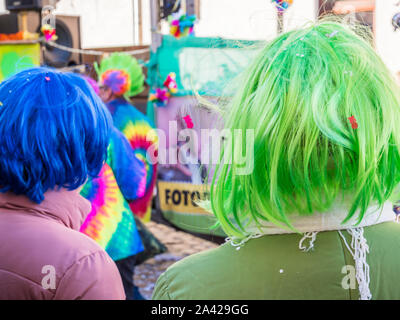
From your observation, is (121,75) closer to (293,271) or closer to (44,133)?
(44,133)

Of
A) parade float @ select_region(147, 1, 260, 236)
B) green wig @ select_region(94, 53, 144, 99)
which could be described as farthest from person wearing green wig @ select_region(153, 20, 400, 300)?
green wig @ select_region(94, 53, 144, 99)

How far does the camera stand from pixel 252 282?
2.60ft

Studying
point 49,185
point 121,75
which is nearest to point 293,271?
point 49,185

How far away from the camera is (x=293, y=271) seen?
780mm

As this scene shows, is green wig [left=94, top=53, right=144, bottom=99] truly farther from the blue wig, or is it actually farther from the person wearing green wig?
the person wearing green wig

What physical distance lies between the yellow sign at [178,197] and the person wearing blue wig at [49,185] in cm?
265

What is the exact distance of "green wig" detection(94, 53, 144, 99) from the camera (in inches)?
153

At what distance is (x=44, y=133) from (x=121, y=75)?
291 centimetres

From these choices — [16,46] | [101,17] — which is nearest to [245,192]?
[16,46]

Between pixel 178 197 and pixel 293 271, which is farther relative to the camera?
pixel 178 197

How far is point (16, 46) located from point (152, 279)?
2.39 metres

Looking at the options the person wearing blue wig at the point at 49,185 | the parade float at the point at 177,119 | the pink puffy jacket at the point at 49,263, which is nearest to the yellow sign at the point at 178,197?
the parade float at the point at 177,119

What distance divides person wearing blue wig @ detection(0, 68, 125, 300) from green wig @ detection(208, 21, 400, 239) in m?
0.34

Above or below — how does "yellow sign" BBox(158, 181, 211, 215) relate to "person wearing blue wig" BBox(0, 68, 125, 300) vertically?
below
